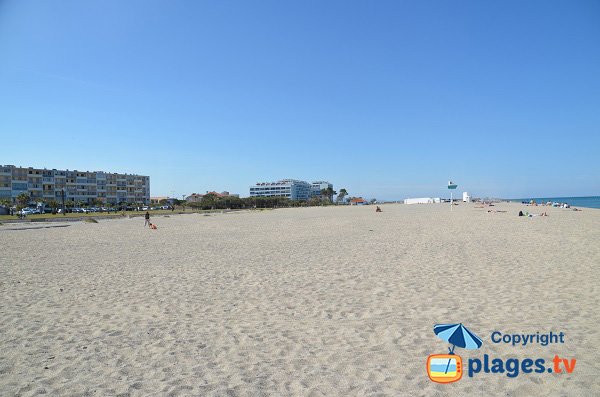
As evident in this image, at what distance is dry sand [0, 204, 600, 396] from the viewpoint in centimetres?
367

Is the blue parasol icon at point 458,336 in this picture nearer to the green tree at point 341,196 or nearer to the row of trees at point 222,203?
the row of trees at point 222,203

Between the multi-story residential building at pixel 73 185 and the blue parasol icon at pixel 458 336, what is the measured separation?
9221cm

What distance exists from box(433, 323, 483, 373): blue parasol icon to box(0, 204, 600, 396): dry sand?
13 centimetres

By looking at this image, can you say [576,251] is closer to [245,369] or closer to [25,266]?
[245,369]

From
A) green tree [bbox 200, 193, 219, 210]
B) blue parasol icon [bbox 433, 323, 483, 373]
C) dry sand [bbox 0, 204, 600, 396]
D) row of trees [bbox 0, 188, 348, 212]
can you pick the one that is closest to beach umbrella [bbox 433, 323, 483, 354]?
blue parasol icon [bbox 433, 323, 483, 373]

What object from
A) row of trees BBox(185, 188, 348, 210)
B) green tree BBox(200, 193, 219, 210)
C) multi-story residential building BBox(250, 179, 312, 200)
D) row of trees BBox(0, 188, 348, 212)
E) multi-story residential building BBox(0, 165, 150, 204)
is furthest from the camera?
multi-story residential building BBox(250, 179, 312, 200)

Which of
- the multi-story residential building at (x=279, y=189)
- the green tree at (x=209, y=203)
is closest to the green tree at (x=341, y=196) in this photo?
the multi-story residential building at (x=279, y=189)

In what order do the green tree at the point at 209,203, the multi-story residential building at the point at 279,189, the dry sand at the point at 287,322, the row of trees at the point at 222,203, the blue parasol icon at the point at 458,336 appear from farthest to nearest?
the multi-story residential building at the point at 279,189
the green tree at the point at 209,203
the row of trees at the point at 222,203
the blue parasol icon at the point at 458,336
the dry sand at the point at 287,322

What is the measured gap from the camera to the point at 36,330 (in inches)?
209

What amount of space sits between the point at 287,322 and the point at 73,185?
124881 millimetres

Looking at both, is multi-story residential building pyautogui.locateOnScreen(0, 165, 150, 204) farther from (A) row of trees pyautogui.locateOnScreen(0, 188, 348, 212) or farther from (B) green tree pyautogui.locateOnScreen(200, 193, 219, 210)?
(B) green tree pyautogui.locateOnScreen(200, 193, 219, 210)

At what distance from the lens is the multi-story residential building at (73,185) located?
9233 cm

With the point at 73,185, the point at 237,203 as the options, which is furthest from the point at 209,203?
the point at 73,185

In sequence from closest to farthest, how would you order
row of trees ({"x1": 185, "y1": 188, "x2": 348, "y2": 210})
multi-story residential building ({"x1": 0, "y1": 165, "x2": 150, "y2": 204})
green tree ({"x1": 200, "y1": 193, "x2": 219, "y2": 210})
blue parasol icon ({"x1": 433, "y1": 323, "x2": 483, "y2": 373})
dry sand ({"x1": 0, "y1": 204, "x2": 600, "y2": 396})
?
dry sand ({"x1": 0, "y1": 204, "x2": 600, "y2": 396}) → blue parasol icon ({"x1": 433, "y1": 323, "x2": 483, "y2": 373}) → multi-story residential building ({"x1": 0, "y1": 165, "x2": 150, "y2": 204}) → green tree ({"x1": 200, "y1": 193, "x2": 219, "y2": 210}) → row of trees ({"x1": 185, "y1": 188, "x2": 348, "y2": 210})
